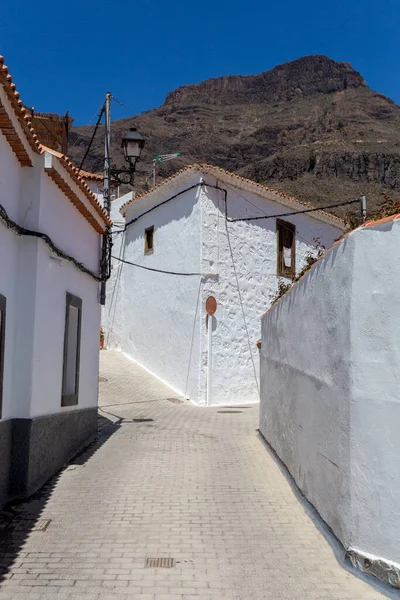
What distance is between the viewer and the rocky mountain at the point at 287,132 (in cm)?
5397

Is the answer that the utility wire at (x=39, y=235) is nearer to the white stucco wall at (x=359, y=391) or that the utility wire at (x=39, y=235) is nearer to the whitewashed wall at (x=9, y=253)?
the whitewashed wall at (x=9, y=253)


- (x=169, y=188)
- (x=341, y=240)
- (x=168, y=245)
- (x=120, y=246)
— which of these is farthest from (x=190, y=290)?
(x=341, y=240)

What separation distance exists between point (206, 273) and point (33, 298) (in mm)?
8057

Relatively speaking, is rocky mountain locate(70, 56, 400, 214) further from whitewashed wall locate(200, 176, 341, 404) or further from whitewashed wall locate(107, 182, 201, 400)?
whitewashed wall locate(200, 176, 341, 404)

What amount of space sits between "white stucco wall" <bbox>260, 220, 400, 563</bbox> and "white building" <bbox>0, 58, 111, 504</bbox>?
9.63 ft

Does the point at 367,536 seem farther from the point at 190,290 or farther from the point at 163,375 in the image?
the point at 163,375

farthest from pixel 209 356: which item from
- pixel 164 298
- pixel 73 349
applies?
pixel 73 349

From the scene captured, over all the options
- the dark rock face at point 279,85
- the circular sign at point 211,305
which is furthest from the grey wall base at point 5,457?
the dark rock face at point 279,85

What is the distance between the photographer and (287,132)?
72.8m

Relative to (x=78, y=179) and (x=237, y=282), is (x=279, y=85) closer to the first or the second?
(x=237, y=282)

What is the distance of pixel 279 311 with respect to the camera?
7.38 m

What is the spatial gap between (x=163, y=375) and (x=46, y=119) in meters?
7.50

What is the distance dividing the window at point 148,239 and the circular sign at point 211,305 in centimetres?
316

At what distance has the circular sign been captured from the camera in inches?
531
